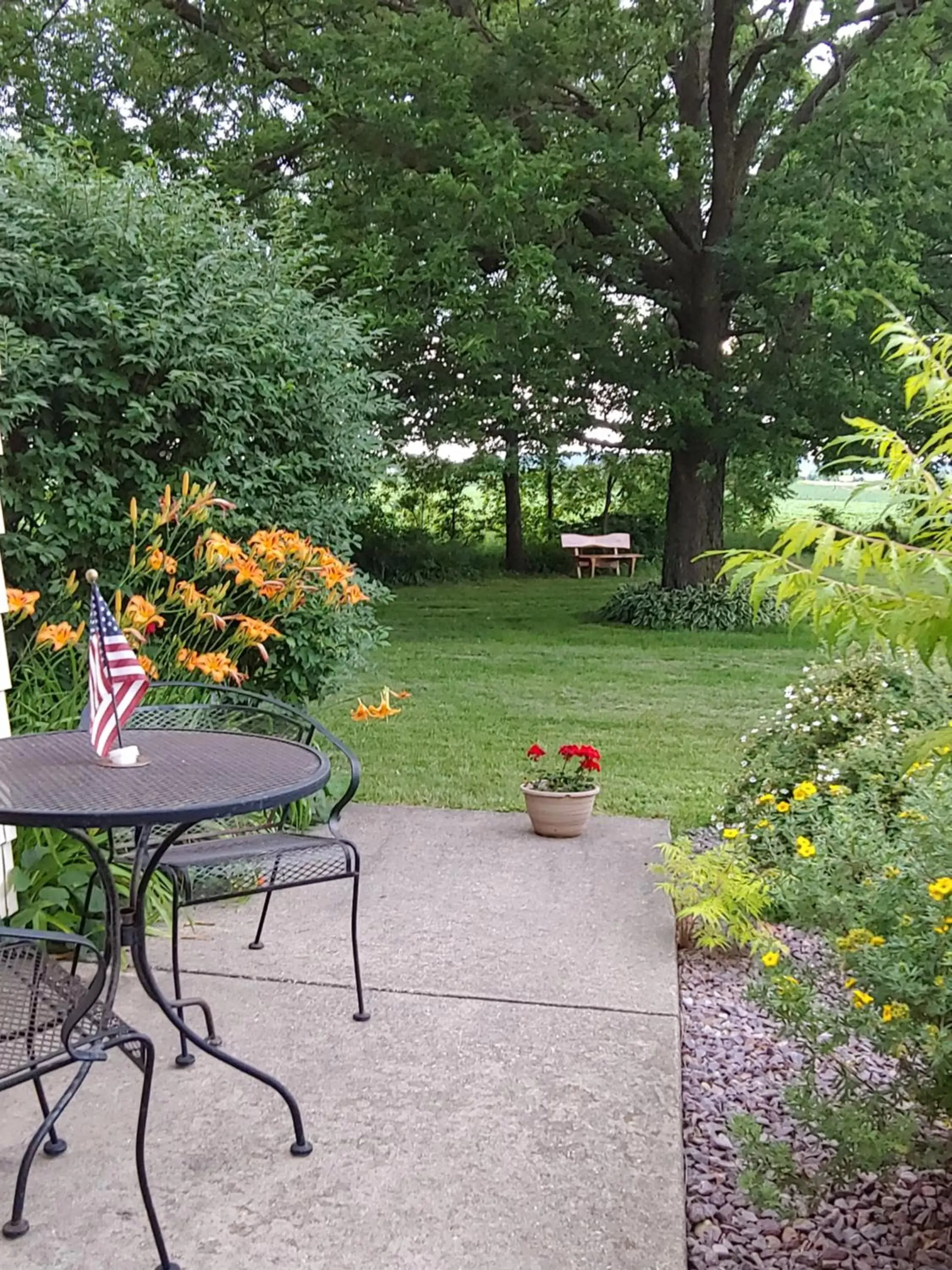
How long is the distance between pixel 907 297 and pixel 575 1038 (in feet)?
27.5

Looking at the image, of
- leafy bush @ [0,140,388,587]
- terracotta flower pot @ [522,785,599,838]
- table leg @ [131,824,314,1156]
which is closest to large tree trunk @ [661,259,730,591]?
terracotta flower pot @ [522,785,599,838]

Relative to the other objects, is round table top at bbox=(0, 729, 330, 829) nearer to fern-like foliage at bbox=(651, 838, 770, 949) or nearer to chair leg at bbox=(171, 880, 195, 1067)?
chair leg at bbox=(171, 880, 195, 1067)

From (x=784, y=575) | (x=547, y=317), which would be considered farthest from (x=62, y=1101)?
(x=547, y=317)

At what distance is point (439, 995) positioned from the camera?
293 centimetres

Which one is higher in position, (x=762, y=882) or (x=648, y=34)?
(x=648, y=34)

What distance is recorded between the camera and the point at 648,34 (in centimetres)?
1011

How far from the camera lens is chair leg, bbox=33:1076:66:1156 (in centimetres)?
216

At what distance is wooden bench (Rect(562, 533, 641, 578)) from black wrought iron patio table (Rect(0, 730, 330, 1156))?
1533 centimetres

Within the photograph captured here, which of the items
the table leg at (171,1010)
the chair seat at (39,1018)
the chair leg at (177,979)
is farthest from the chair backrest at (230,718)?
the chair seat at (39,1018)

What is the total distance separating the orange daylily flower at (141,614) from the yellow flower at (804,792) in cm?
202

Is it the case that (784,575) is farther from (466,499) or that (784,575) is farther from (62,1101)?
(466,499)

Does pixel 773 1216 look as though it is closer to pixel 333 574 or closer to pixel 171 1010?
pixel 171 1010

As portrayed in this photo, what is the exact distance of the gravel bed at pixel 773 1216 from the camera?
187 centimetres

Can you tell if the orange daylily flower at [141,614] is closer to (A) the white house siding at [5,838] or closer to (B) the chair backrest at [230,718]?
(B) the chair backrest at [230,718]
